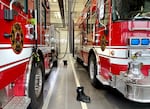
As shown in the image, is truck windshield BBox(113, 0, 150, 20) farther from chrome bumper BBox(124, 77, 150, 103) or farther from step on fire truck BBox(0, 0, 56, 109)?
step on fire truck BBox(0, 0, 56, 109)

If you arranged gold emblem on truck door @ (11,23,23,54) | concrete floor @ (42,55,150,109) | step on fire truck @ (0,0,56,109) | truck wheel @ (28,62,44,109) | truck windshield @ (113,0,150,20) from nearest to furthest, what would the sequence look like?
step on fire truck @ (0,0,56,109) < gold emblem on truck door @ (11,23,23,54) < truck wheel @ (28,62,44,109) < truck windshield @ (113,0,150,20) < concrete floor @ (42,55,150,109)

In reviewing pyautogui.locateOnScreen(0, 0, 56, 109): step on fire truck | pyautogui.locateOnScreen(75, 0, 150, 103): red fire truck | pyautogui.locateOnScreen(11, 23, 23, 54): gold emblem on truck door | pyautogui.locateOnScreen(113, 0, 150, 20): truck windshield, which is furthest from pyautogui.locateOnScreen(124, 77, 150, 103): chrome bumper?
pyautogui.locateOnScreen(11, 23, 23, 54): gold emblem on truck door

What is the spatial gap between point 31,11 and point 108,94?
2.88 meters

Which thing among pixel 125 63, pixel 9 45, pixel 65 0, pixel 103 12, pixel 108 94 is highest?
pixel 65 0

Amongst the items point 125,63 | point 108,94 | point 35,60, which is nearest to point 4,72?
point 35,60

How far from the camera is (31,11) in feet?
13.8

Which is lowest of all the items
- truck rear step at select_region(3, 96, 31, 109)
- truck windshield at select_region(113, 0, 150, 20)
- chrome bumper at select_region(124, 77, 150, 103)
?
truck rear step at select_region(3, 96, 31, 109)

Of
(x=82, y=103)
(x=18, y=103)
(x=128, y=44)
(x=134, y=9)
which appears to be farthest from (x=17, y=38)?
(x=82, y=103)

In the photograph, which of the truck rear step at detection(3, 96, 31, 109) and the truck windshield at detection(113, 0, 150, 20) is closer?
the truck rear step at detection(3, 96, 31, 109)

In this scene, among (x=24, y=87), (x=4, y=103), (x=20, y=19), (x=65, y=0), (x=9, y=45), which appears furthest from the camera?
(x=65, y=0)

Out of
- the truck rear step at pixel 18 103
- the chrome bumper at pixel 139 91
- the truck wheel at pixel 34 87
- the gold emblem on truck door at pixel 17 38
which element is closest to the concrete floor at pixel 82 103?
the truck wheel at pixel 34 87

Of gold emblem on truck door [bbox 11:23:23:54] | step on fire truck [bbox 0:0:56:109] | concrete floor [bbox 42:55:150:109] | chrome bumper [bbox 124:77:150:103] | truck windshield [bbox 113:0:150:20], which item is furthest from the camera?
concrete floor [bbox 42:55:150:109]

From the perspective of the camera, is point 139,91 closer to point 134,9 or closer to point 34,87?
point 134,9

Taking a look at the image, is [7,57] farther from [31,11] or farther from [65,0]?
[65,0]
